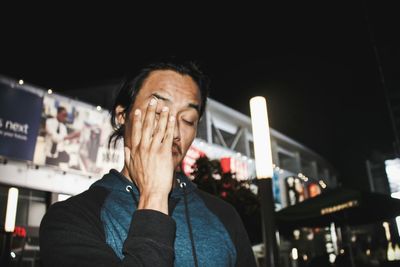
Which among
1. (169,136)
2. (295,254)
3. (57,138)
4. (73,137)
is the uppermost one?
(73,137)

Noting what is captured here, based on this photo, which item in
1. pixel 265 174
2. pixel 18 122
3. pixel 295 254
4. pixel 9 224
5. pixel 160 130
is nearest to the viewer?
pixel 160 130

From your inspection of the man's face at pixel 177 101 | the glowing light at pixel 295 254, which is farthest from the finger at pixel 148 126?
the glowing light at pixel 295 254

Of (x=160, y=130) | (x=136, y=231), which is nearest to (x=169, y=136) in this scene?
(x=160, y=130)

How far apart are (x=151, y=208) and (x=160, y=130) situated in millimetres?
352

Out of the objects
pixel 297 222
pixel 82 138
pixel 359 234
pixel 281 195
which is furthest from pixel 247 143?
pixel 359 234

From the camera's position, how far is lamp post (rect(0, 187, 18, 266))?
8.23m

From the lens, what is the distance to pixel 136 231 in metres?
1.39

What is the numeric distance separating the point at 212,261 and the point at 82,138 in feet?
53.8

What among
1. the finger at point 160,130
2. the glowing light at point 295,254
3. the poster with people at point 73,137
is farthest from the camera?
the glowing light at point 295,254

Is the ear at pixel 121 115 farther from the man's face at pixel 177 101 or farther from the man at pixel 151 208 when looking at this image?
the man's face at pixel 177 101

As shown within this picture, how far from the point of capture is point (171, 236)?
4.67 ft

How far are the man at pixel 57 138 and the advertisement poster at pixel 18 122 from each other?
74cm

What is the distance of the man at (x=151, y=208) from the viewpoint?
1.43 m

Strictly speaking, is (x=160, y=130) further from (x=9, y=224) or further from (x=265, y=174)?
(x=9, y=224)
